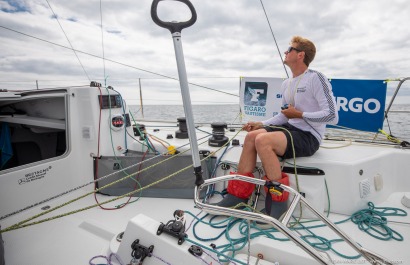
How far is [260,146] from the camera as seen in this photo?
1.60 meters

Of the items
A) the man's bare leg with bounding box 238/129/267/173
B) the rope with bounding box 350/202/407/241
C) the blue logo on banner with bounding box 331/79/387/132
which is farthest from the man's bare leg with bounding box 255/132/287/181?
the blue logo on banner with bounding box 331/79/387/132

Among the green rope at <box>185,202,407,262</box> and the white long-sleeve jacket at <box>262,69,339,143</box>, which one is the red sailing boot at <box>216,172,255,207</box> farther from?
the white long-sleeve jacket at <box>262,69,339,143</box>

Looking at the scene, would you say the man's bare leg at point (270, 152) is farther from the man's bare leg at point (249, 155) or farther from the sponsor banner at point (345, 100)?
the sponsor banner at point (345, 100)

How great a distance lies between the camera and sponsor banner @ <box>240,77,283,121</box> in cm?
343

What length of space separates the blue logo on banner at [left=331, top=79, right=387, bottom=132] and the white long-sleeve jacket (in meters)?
1.41

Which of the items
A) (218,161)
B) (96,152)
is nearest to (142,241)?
(218,161)

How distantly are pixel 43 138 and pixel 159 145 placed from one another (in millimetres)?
1526

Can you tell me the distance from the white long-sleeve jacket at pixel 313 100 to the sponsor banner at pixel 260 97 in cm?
145

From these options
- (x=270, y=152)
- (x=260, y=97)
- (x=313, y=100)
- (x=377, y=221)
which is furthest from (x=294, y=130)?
(x=260, y=97)

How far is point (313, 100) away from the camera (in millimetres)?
1823

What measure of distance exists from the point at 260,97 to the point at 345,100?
3.51 ft

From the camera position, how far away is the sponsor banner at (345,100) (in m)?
2.80

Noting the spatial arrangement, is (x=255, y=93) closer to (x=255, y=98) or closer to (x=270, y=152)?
(x=255, y=98)

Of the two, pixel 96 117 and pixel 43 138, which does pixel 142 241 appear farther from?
pixel 43 138
